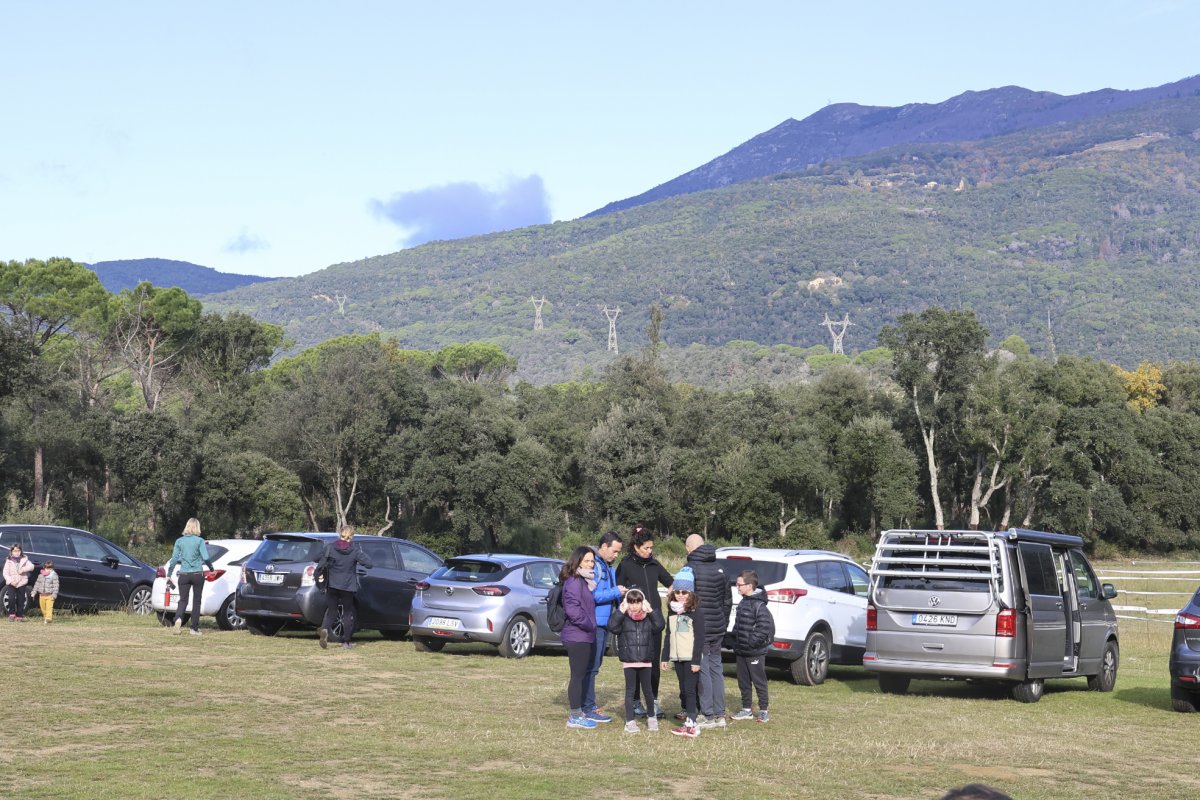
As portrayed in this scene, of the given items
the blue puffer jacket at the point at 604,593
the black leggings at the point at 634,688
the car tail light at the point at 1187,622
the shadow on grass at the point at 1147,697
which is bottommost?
the shadow on grass at the point at 1147,697

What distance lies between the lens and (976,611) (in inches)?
622

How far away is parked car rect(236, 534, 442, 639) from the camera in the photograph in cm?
2041

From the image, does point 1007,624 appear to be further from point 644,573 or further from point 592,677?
point 592,677

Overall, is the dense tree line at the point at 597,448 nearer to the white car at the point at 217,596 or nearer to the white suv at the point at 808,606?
the white car at the point at 217,596

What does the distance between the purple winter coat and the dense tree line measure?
5295cm

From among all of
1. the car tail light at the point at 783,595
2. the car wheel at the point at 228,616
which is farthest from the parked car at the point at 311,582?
the car tail light at the point at 783,595

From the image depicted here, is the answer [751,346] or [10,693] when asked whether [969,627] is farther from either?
[751,346]

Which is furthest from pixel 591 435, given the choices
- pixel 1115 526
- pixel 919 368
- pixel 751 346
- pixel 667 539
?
pixel 751 346

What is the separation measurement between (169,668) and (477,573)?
4.87 m

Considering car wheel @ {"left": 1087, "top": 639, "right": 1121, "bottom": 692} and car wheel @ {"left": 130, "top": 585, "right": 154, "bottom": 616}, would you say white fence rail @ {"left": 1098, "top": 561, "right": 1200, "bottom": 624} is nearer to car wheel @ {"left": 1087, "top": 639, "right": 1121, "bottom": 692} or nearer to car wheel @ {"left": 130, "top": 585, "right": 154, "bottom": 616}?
car wheel @ {"left": 1087, "top": 639, "right": 1121, "bottom": 692}

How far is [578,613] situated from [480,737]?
1533mm

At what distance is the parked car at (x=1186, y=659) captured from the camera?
15227 mm

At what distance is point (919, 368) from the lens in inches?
3039

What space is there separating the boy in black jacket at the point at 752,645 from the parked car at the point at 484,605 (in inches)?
211
